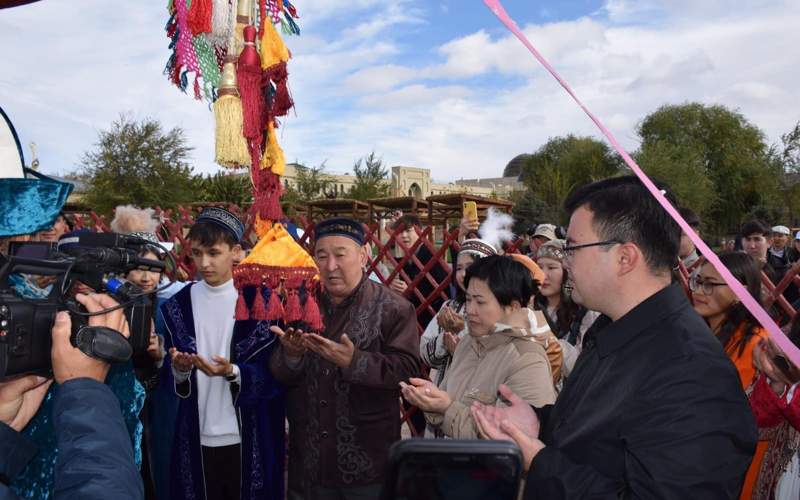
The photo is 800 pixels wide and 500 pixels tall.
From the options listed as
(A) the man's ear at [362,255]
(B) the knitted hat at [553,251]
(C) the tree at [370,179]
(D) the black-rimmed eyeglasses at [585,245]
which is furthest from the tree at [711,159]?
(D) the black-rimmed eyeglasses at [585,245]

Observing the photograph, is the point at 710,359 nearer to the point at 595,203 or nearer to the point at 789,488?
the point at 595,203

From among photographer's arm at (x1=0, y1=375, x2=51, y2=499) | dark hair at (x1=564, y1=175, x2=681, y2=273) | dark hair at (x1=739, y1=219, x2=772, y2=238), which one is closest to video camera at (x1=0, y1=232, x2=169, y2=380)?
photographer's arm at (x1=0, y1=375, x2=51, y2=499)

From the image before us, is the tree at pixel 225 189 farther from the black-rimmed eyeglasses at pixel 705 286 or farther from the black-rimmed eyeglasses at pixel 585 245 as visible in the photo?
the black-rimmed eyeglasses at pixel 585 245

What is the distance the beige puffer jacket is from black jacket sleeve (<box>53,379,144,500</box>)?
1.10m

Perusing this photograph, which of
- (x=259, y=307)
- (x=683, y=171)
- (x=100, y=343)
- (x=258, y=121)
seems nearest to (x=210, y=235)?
(x=259, y=307)

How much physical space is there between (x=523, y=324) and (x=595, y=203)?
102 centimetres

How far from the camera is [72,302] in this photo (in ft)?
4.35

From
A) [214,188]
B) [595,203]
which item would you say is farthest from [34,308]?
[214,188]

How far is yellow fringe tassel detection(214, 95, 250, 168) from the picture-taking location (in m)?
2.80

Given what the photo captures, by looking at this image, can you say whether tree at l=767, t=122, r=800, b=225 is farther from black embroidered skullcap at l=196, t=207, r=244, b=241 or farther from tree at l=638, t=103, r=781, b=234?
black embroidered skullcap at l=196, t=207, r=244, b=241

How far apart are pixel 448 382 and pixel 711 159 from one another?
146 ft

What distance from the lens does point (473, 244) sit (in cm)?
398

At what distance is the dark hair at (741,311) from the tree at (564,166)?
3132 cm

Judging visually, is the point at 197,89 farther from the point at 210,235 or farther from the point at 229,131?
the point at 210,235
